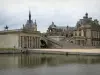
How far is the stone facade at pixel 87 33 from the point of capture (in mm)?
116744

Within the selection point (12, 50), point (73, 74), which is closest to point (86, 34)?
point (12, 50)

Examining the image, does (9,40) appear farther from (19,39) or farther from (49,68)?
(49,68)

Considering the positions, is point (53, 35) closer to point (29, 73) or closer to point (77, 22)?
point (77, 22)

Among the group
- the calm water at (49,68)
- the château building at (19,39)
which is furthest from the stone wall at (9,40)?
the calm water at (49,68)

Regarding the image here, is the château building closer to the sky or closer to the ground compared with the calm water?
closer to the sky

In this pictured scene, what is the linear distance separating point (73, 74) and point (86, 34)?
88606mm

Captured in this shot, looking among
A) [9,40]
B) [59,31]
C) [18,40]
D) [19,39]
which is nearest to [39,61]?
[18,40]

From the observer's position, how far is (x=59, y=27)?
465 feet

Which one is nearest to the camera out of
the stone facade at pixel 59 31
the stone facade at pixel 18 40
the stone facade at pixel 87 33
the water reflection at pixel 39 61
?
the water reflection at pixel 39 61

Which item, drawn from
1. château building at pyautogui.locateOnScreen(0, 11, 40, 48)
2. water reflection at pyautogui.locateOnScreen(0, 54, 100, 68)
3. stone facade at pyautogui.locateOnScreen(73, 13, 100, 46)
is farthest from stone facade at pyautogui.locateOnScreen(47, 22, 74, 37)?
water reflection at pyautogui.locateOnScreen(0, 54, 100, 68)

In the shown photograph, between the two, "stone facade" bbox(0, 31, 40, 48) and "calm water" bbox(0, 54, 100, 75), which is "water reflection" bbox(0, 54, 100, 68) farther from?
"stone facade" bbox(0, 31, 40, 48)

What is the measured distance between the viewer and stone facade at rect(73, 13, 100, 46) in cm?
11674

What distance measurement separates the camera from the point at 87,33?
120 metres

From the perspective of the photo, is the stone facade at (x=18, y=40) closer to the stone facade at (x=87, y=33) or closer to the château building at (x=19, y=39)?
the château building at (x=19, y=39)
